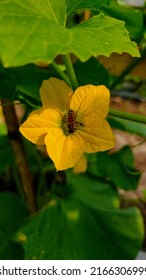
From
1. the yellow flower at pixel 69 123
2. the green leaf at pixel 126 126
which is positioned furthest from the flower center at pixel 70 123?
the green leaf at pixel 126 126

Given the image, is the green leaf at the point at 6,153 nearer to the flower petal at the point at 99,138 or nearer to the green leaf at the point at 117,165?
the green leaf at the point at 117,165

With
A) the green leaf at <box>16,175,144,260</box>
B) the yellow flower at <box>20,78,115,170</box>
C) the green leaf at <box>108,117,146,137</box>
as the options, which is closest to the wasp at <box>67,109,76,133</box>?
the yellow flower at <box>20,78,115,170</box>

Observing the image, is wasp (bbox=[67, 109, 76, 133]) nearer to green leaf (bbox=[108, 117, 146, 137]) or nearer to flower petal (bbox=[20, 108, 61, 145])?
flower petal (bbox=[20, 108, 61, 145])

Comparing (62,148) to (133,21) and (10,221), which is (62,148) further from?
(10,221)

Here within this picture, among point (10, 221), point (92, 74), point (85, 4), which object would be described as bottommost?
point (10, 221)

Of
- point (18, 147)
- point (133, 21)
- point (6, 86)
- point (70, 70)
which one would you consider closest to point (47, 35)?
point (70, 70)

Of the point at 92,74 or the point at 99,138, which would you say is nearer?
the point at 99,138
